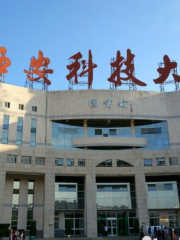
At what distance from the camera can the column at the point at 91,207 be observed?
3169 centimetres

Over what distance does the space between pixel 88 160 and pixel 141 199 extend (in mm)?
7915

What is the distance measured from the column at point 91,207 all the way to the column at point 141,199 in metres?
5.22

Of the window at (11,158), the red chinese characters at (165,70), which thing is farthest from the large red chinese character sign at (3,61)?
the red chinese characters at (165,70)

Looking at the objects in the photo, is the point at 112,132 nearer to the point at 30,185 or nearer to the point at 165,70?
the point at 165,70

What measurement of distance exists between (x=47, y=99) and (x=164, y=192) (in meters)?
19.6

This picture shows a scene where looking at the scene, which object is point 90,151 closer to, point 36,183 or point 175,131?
point 36,183

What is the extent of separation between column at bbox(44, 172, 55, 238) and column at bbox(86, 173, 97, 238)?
4.06m

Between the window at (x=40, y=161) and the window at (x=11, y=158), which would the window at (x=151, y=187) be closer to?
the window at (x=40, y=161)

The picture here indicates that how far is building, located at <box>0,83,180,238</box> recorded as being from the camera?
3322 centimetres

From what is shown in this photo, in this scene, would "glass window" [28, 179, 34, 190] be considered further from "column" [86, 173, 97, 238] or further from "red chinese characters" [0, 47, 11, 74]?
"red chinese characters" [0, 47, 11, 74]

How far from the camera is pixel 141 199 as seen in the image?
110 ft

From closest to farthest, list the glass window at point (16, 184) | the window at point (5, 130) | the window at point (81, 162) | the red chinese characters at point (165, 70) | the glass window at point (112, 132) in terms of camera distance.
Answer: the window at point (5, 130) < the glass window at point (16, 184) < the window at point (81, 162) < the red chinese characters at point (165, 70) < the glass window at point (112, 132)

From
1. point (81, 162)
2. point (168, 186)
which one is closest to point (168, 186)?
point (168, 186)

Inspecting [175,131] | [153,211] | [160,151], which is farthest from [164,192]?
[175,131]
